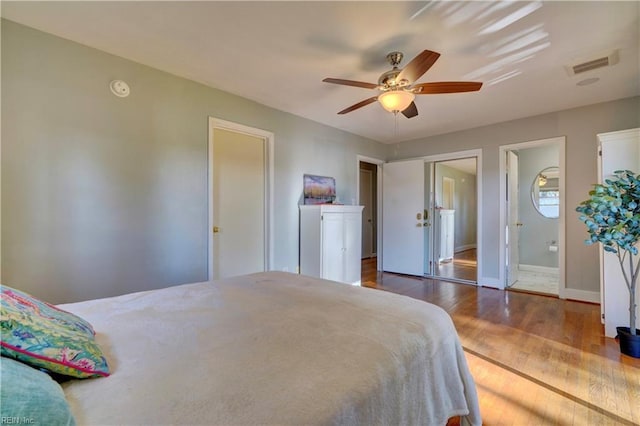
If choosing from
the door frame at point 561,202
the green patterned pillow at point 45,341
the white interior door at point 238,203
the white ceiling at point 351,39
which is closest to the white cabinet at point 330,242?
the white interior door at point 238,203

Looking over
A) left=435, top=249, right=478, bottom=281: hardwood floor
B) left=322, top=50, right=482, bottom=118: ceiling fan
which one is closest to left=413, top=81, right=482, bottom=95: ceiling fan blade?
left=322, top=50, right=482, bottom=118: ceiling fan

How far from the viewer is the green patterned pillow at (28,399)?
52cm

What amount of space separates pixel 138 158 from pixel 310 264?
89.0 inches

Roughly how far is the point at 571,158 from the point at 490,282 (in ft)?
6.48

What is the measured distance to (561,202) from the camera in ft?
12.0

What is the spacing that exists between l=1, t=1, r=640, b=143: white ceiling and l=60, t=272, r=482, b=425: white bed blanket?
5.98 feet

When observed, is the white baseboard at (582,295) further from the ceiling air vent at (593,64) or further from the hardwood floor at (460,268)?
the ceiling air vent at (593,64)

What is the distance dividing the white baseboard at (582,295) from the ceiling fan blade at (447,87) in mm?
3167

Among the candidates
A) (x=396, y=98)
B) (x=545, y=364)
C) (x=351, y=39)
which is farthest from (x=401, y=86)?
(x=545, y=364)

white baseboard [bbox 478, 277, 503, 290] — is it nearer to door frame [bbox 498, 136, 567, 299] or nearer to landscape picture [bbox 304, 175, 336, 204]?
door frame [bbox 498, 136, 567, 299]

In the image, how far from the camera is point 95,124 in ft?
7.49

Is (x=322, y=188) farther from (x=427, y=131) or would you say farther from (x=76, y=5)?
(x=76, y=5)

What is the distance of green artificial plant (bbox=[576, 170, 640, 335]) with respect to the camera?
2.17 meters

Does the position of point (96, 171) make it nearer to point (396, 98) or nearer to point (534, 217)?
point (396, 98)
